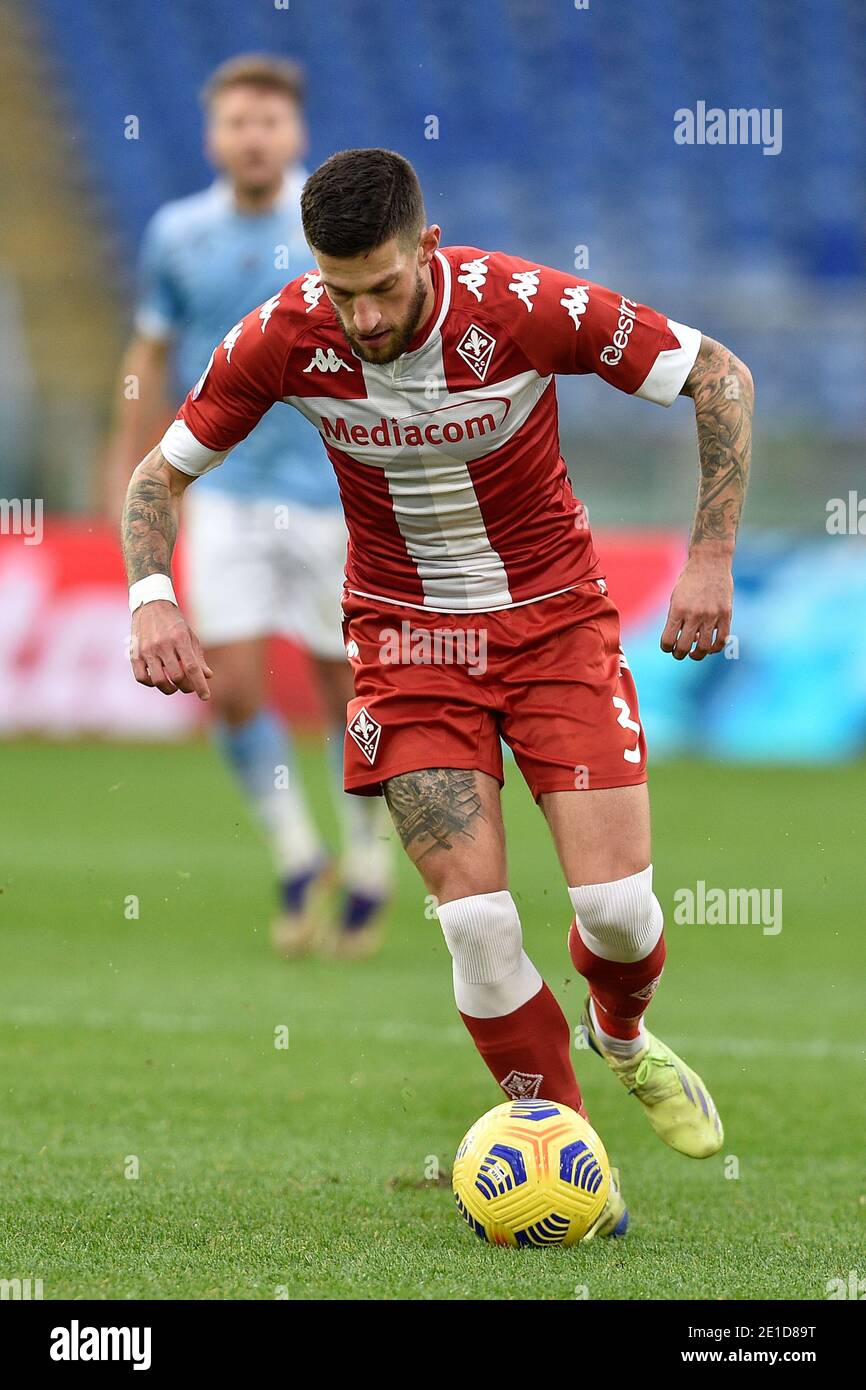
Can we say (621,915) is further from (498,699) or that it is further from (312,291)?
(312,291)

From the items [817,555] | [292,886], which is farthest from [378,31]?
[292,886]

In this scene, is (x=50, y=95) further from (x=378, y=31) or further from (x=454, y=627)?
(x=454, y=627)

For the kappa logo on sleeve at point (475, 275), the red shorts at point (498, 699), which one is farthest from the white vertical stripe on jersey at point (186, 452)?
the kappa logo on sleeve at point (475, 275)

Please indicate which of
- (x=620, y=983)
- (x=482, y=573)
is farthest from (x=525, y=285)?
(x=620, y=983)

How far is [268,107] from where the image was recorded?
22.4 feet

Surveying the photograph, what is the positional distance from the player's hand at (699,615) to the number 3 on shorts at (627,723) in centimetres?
26

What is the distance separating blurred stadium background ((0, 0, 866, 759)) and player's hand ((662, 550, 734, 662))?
394 inches

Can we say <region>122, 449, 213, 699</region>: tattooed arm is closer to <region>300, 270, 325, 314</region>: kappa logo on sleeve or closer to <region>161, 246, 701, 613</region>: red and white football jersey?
<region>161, 246, 701, 613</region>: red and white football jersey

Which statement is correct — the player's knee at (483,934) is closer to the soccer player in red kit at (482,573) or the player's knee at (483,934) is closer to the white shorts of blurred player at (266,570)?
the soccer player in red kit at (482,573)

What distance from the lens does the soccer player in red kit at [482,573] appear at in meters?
3.85

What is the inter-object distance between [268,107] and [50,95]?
555 inches

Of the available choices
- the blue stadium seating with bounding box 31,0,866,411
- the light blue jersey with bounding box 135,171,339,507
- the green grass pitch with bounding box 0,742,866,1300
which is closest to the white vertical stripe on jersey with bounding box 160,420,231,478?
the green grass pitch with bounding box 0,742,866,1300

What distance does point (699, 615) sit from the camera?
3.80 metres

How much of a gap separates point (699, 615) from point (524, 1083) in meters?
Result: 1.06
